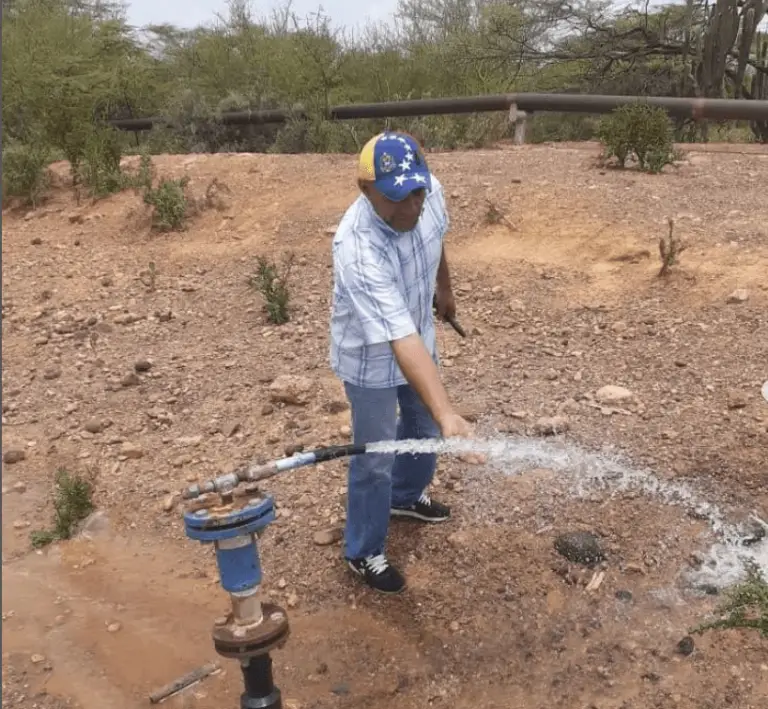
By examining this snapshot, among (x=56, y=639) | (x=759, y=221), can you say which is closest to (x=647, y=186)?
(x=759, y=221)

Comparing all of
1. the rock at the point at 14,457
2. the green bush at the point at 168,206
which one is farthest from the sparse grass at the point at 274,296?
the green bush at the point at 168,206

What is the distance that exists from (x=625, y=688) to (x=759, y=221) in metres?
3.51

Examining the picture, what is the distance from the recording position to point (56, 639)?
2.57 metres

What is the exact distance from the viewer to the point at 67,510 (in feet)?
10.2

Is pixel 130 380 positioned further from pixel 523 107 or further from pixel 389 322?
pixel 523 107

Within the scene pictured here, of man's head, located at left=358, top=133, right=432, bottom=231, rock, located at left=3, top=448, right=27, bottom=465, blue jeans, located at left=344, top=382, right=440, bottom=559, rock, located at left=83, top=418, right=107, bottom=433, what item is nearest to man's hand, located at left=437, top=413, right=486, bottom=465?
blue jeans, located at left=344, top=382, right=440, bottom=559

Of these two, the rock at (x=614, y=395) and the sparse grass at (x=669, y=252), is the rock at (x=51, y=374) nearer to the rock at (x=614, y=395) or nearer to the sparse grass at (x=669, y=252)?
the rock at (x=614, y=395)

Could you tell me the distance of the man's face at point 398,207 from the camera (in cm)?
200

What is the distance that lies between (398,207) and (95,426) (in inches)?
92.5

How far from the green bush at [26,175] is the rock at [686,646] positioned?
6.46m

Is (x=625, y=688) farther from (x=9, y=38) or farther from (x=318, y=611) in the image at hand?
(x=9, y=38)

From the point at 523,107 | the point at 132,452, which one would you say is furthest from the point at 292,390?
the point at 523,107

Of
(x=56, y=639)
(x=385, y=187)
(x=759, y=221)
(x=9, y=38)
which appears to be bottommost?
(x=56, y=639)

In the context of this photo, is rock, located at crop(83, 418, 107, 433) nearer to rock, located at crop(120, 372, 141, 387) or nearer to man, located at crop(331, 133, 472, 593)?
rock, located at crop(120, 372, 141, 387)
